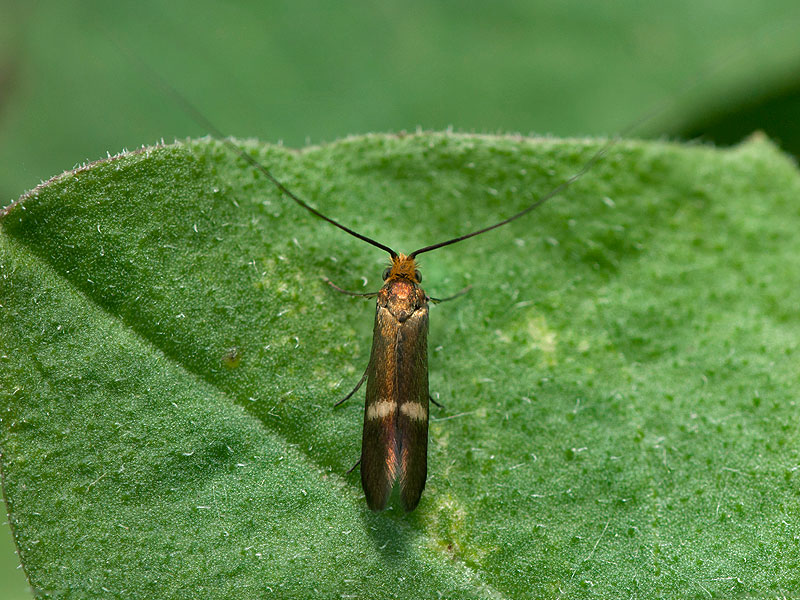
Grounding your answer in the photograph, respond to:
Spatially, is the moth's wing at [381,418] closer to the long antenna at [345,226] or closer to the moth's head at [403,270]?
the moth's head at [403,270]

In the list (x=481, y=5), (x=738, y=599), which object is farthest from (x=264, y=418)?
(x=481, y=5)

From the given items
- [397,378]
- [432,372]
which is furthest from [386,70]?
[397,378]

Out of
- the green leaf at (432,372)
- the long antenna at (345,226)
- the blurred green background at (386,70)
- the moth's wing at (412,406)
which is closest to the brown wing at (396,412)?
the moth's wing at (412,406)

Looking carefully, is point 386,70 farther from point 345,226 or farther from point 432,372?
point 432,372

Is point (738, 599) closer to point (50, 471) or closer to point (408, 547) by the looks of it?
point (408, 547)

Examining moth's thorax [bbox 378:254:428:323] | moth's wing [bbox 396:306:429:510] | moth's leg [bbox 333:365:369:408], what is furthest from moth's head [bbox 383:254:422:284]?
moth's leg [bbox 333:365:369:408]

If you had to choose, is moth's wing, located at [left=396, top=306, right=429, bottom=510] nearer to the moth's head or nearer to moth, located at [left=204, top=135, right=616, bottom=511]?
moth, located at [left=204, top=135, right=616, bottom=511]

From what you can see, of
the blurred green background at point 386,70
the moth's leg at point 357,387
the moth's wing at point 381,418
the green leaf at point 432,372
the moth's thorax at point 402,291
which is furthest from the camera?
the blurred green background at point 386,70
